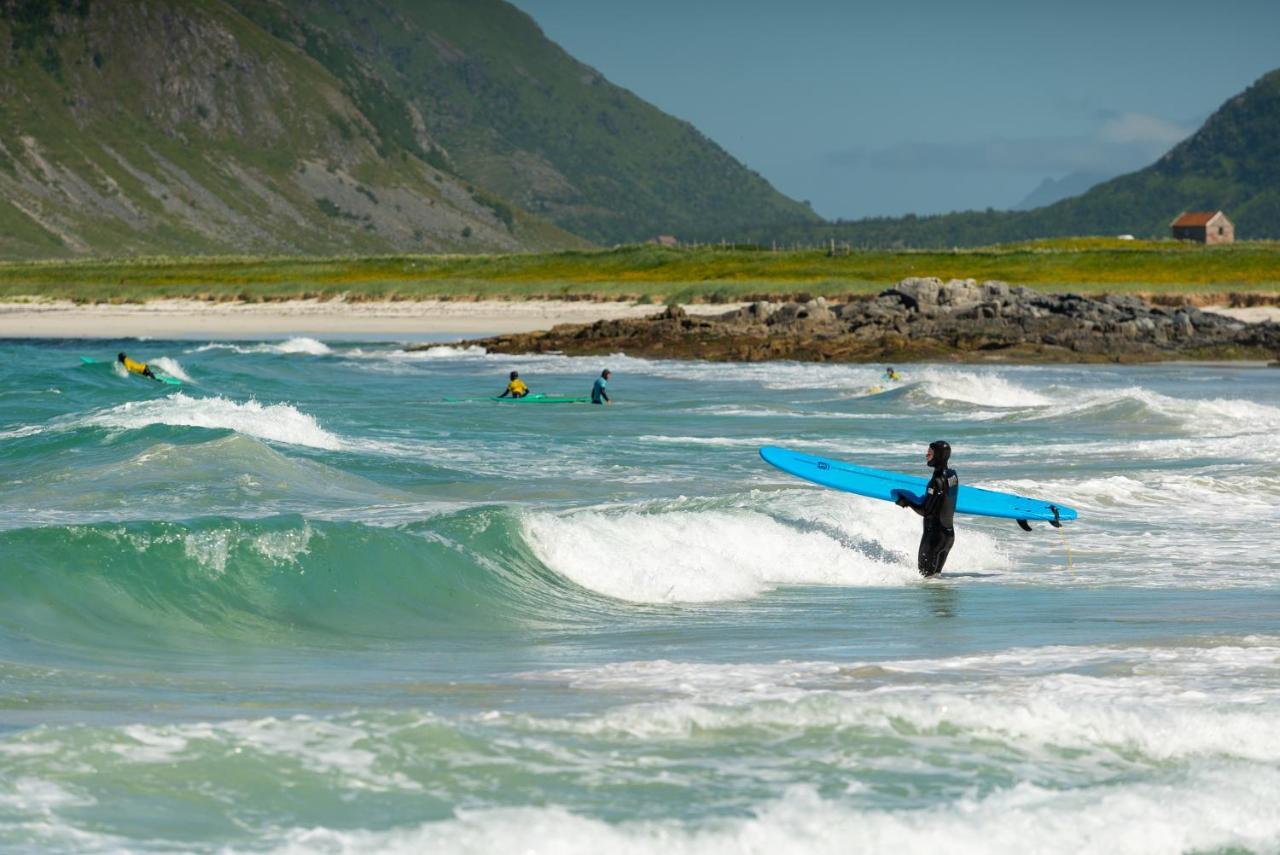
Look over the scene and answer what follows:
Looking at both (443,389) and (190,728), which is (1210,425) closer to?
(443,389)

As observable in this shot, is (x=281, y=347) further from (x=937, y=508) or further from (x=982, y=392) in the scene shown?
(x=937, y=508)

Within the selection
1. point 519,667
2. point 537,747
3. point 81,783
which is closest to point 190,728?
point 81,783

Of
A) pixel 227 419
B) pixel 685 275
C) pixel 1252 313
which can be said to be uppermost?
pixel 685 275

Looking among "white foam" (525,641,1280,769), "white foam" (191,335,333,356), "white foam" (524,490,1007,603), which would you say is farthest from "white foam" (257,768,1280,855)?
"white foam" (191,335,333,356)

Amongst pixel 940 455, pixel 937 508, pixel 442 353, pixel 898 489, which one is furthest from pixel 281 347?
pixel 940 455

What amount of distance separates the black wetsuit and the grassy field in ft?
188

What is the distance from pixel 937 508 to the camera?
15.3 metres

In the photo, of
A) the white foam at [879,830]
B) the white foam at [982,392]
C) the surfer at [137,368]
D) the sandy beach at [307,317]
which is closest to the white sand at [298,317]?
the sandy beach at [307,317]

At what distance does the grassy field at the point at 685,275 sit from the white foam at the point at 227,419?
48749 millimetres

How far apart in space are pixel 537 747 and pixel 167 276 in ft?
360

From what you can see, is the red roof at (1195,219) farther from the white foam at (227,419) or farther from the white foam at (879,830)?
the white foam at (879,830)

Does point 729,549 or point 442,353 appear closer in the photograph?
point 729,549

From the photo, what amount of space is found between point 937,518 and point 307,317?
72.9 m

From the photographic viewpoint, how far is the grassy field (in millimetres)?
80250
